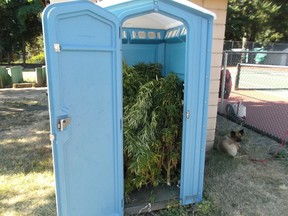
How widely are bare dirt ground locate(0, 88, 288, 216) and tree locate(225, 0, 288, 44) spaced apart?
81.8 feet

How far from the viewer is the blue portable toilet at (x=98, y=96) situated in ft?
6.02

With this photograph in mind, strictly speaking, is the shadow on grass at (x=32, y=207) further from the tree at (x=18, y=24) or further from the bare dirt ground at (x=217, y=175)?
the tree at (x=18, y=24)

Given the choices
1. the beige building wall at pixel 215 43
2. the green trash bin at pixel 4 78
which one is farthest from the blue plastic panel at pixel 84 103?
the green trash bin at pixel 4 78

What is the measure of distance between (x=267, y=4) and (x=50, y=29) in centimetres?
2885

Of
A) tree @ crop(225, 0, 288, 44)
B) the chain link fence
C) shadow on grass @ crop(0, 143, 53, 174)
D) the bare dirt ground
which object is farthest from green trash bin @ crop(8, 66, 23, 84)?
tree @ crop(225, 0, 288, 44)

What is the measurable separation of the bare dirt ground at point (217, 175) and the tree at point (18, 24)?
1876 centimetres

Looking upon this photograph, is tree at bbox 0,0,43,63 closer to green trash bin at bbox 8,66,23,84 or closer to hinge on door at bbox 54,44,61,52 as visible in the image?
green trash bin at bbox 8,66,23,84

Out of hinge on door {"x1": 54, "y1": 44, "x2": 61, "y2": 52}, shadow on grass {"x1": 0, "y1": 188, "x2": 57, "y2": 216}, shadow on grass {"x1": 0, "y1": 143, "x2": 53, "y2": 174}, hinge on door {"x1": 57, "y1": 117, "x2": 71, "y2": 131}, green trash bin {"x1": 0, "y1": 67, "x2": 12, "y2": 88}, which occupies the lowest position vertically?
shadow on grass {"x1": 0, "y1": 188, "x2": 57, "y2": 216}

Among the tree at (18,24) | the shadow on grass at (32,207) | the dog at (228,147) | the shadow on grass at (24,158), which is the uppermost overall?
the tree at (18,24)

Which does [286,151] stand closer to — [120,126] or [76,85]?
[120,126]

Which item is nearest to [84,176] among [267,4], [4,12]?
[4,12]

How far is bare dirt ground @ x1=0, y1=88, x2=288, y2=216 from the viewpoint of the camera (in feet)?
9.48

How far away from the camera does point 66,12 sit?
5.80 ft

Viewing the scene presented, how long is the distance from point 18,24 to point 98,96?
24.5 metres
